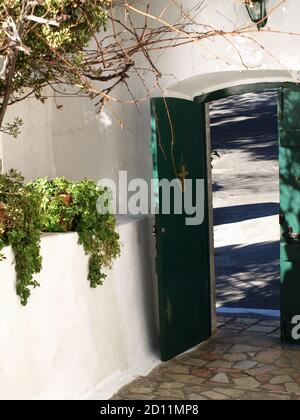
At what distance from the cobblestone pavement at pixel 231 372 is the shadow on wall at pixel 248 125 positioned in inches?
513

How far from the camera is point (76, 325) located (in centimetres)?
691

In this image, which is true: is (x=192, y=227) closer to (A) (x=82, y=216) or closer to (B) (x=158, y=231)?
(B) (x=158, y=231)

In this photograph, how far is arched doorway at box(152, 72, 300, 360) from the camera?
8.16 metres

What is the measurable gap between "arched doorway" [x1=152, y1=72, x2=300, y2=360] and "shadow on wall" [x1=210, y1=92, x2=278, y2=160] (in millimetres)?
12963

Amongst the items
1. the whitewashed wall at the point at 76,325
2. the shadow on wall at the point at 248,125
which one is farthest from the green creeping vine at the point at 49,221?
the shadow on wall at the point at 248,125

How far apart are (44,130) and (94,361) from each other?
8.58 feet

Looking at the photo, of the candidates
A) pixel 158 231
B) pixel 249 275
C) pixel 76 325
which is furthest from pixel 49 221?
pixel 249 275

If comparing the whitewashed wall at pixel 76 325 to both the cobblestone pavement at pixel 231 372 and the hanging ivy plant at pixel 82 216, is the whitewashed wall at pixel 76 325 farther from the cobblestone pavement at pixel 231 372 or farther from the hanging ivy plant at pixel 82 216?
the cobblestone pavement at pixel 231 372

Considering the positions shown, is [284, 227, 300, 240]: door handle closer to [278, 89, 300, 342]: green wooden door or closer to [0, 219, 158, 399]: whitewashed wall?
[278, 89, 300, 342]: green wooden door

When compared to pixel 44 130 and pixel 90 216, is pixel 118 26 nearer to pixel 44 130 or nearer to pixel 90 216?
pixel 44 130

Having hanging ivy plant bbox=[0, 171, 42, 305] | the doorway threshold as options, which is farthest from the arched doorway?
hanging ivy plant bbox=[0, 171, 42, 305]

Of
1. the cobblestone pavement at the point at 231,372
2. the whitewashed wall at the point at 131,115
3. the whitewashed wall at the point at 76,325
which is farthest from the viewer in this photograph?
the whitewashed wall at the point at 131,115

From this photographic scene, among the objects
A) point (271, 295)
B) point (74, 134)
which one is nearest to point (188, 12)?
point (74, 134)

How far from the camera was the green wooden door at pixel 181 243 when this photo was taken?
812cm
